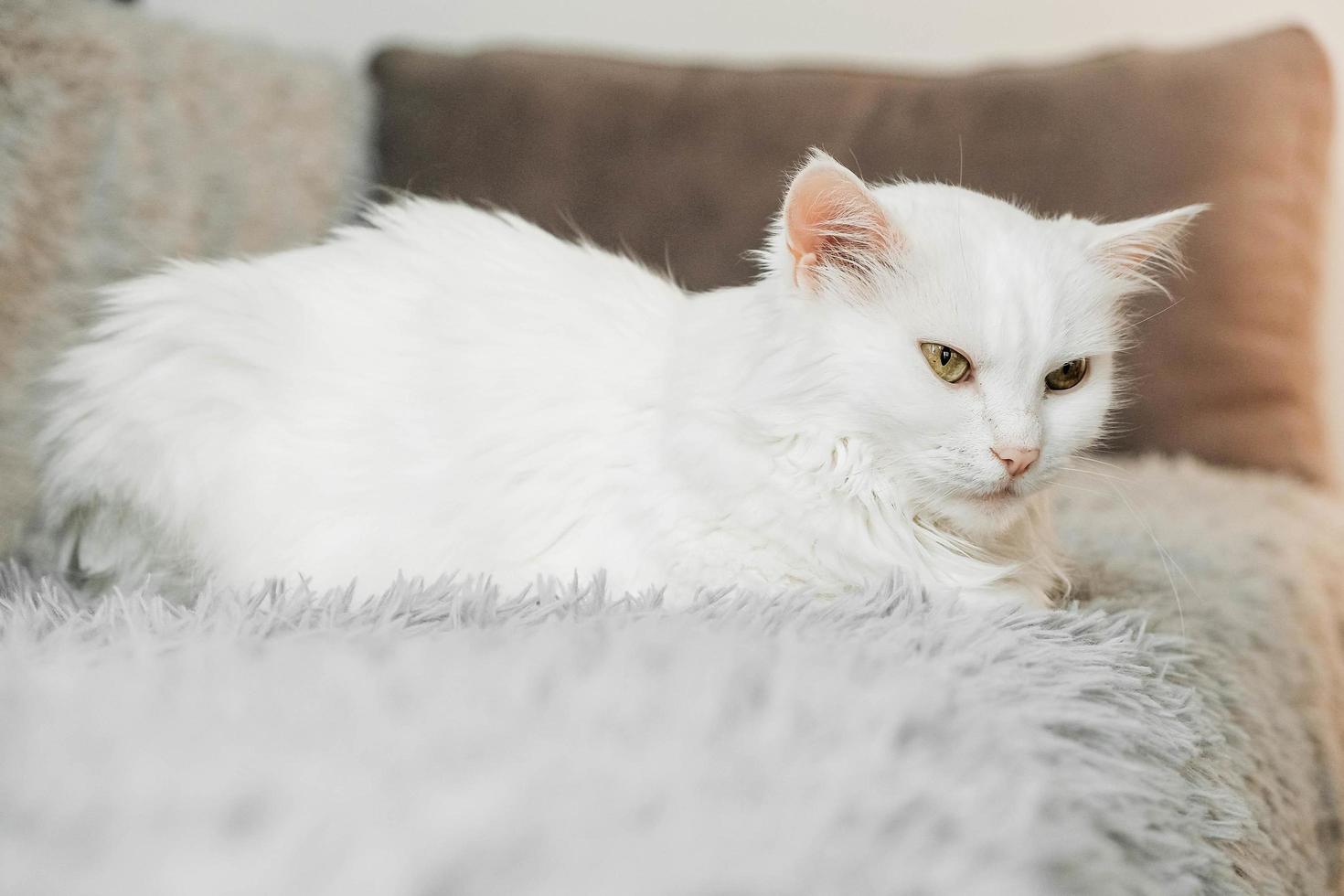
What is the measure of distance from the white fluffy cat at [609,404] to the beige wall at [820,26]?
3.60 ft

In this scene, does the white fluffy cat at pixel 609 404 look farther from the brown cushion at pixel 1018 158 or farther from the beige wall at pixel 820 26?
the beige wall at pixel 820 26

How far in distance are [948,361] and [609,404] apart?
1.04ft

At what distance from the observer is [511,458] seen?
39.4 inches

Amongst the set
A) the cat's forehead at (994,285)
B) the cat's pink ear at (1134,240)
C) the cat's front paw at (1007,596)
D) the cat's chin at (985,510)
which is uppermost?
the cat's pink ear at (1134,240)

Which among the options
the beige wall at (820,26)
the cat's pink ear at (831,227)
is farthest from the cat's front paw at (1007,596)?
the beige wall at (820,26)

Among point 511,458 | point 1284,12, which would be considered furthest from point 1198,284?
point 511,458

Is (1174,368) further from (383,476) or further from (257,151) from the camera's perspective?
(257,151)

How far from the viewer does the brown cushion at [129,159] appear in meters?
1.20

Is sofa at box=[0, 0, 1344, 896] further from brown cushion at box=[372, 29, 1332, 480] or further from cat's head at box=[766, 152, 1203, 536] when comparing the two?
cat's head at box=[766, 152, 1203, 536]

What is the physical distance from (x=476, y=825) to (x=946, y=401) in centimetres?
51

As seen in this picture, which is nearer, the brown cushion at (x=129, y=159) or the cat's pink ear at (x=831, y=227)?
the cat's pink ear at (x=831, y=227)

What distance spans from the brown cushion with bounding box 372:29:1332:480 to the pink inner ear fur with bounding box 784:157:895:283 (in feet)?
2.47

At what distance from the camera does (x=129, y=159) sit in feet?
4.65

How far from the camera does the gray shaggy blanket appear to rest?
19.5 inches
